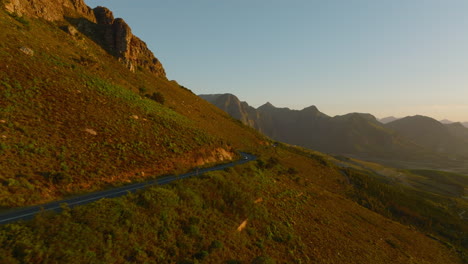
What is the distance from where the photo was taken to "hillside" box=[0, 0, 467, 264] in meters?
11.2

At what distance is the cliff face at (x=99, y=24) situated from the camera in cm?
5519

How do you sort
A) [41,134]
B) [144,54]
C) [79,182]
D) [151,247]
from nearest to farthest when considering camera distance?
1. [151,247]
2. [79,182]
3. [41,134]
4. [144,54]

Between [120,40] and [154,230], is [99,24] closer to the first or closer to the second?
[120,40]

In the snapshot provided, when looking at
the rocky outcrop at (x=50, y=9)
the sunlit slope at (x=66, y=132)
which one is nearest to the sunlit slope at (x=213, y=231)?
the sunlit slope at (x=66, y=132)

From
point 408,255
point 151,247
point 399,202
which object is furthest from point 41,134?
point 399,202

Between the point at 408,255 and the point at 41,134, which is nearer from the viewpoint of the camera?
the point at 41,134

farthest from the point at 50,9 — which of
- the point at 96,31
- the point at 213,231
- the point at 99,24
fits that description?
the point at 213,231

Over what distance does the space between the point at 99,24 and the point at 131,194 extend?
8316 cm

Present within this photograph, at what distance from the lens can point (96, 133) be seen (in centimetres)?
2489

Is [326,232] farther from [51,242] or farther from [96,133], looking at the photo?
[96,133]

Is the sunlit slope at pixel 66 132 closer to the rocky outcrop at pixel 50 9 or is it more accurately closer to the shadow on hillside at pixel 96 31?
the rocky outcrop at pixel 50 9

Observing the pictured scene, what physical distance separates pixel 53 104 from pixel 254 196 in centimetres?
2691

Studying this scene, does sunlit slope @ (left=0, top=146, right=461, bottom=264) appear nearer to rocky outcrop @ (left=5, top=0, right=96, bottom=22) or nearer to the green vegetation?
the green vegetation

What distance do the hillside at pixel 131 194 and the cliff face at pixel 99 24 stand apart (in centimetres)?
1168
